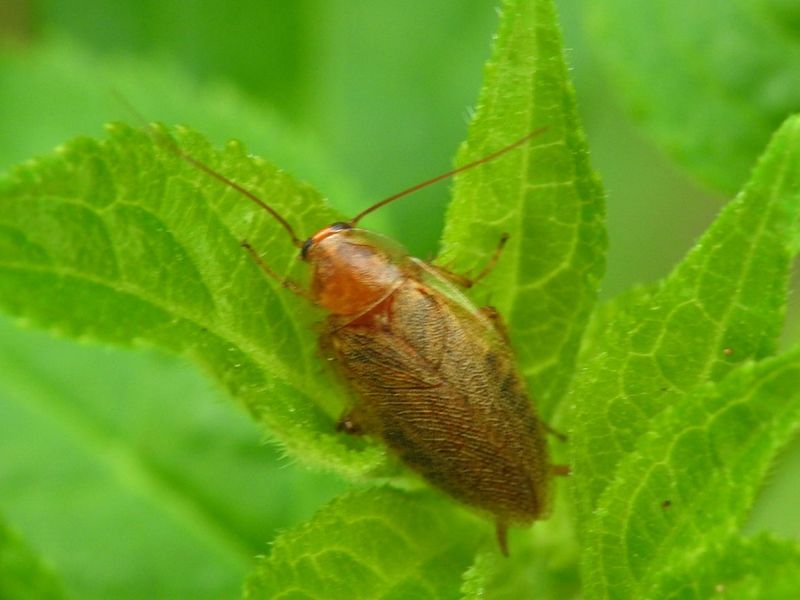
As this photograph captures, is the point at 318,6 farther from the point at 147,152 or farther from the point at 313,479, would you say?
the point at 147,152

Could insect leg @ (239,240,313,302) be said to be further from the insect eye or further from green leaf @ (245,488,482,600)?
green leaf @ (245,488,482,600)

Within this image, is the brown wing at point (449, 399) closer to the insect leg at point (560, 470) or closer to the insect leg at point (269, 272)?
the insect leg at point (560, 470)

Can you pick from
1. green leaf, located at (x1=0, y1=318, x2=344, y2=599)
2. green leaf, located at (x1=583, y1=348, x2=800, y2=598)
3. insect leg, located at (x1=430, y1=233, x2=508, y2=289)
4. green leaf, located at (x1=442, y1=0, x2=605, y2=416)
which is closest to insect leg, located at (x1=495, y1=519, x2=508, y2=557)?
green leaf, located at (x1=442, y1=0, x2=605, y2=416)

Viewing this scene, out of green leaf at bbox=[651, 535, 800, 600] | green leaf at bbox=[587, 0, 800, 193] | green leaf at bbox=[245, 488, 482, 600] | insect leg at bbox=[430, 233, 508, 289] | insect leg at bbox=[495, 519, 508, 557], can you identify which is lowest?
insect leg at bbox=[495, 519, 508, 557]

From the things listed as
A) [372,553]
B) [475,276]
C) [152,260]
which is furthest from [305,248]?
[372,553]

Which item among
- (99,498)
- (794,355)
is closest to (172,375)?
(99,498)

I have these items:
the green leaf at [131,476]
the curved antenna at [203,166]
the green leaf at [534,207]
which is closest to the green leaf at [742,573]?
the green leaf at [534,207]
